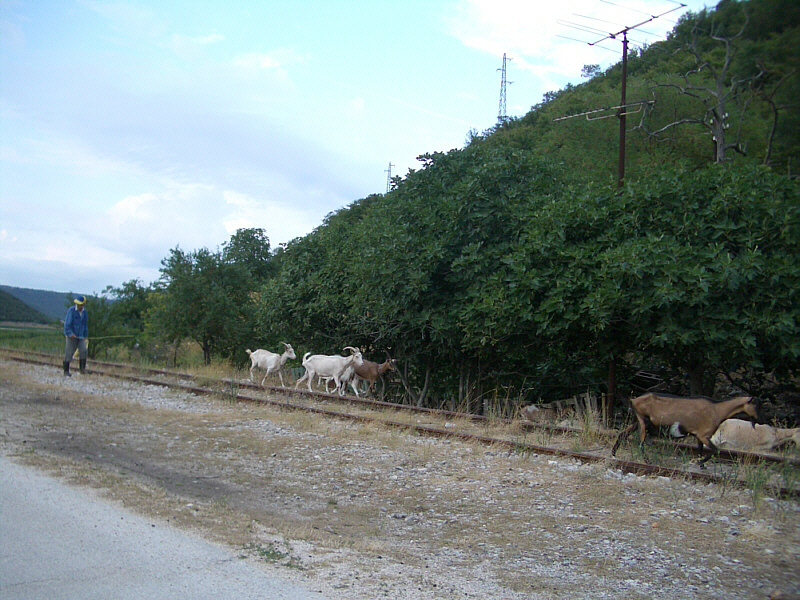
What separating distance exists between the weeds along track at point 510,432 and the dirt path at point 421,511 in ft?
1.16

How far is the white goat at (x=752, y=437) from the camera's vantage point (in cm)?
910

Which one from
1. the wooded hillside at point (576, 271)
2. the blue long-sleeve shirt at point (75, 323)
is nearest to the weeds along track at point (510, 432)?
the blue long-sleeve shirt at point (75, 323)

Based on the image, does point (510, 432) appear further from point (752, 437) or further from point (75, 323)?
point (75, 323)

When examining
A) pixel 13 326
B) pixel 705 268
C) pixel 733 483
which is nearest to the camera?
pixel 733 483

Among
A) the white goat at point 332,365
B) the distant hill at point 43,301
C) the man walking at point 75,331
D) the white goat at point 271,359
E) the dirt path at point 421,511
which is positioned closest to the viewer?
the dirt path at point 421,511

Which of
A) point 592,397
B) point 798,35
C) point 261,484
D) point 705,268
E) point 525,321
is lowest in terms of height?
point 261,484

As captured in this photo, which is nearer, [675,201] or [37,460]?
[37,460]

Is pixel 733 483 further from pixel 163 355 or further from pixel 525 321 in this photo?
pixel 163 355

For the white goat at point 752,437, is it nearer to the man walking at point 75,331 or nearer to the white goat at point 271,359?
the white goat at point 271,359

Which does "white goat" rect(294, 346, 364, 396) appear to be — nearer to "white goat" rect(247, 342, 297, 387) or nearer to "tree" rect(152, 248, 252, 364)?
"white goat" rect(247, 342, 297, 387)

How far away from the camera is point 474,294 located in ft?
39.9

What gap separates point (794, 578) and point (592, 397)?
29.6 ft

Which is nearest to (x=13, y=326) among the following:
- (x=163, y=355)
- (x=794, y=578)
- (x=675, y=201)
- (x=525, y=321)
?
(x=163, y=355)

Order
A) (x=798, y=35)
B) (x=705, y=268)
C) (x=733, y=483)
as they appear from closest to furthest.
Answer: (x=798, y=35), (x=733, y=483), (x=705, y=268)
